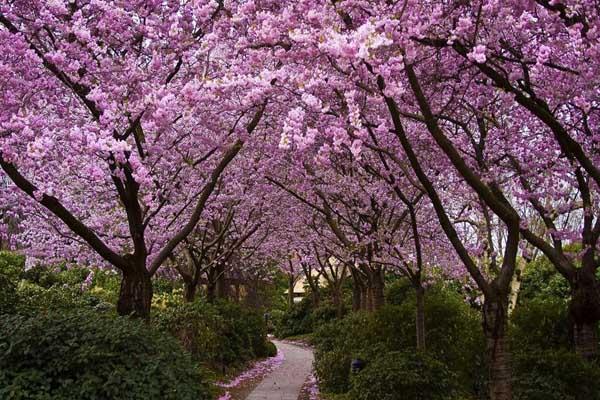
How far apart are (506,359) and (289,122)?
2.98 meters

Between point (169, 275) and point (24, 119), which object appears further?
point (169, 275)

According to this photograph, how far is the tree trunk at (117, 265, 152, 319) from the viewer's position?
8266 mm

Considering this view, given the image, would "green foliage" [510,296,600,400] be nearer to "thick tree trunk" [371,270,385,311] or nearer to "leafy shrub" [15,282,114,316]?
"thick tree trunk" [371,270,385,311]

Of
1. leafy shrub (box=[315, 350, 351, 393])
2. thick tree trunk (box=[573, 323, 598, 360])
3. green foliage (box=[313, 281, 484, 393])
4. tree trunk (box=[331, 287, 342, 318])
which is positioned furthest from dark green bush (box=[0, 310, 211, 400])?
tree trunk (box=[331, 287, 342, 318])

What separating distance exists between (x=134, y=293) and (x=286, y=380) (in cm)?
781

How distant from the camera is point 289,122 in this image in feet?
17.8

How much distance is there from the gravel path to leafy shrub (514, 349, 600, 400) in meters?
5.41

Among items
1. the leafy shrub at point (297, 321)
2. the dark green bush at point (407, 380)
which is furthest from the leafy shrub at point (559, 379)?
Result: the leafy shrub at point (297, 321)

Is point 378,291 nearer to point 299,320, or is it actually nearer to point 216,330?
point 216,330

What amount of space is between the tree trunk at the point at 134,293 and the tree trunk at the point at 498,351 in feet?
14.5

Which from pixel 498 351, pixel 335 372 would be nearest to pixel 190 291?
pixel 335 372

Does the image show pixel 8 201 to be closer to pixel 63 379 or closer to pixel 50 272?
pixel 63 379

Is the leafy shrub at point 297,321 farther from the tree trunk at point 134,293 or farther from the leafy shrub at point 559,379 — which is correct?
the leafy shrub at point 559,379

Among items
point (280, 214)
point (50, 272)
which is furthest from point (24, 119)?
point (50, 272)
